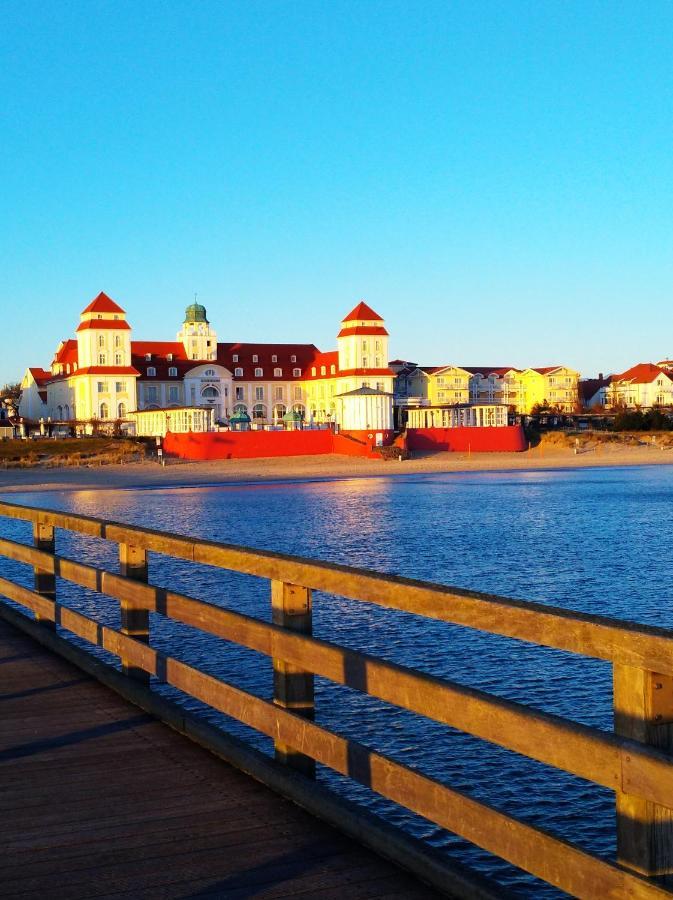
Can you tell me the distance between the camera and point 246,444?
347ft

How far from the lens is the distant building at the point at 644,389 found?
557 feet

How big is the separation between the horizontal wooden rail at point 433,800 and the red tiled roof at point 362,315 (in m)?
130

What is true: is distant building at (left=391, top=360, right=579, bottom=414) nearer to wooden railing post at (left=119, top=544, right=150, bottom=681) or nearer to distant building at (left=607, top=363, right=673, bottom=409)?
distant building at (left=607, top=363, right=673, bottom=409)

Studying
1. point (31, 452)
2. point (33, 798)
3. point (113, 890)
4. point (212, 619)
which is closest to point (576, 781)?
point (212, 619)

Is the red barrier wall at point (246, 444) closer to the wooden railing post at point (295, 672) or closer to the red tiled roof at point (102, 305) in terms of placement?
the red tiled roof at point (102, 305)

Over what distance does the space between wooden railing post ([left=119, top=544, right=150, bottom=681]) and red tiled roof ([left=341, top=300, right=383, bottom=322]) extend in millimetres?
128658

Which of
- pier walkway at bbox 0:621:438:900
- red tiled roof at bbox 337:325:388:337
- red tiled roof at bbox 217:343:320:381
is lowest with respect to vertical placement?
pier walkway at bbox 0:621:438:900

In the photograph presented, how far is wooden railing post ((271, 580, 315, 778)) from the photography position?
508 centimetres

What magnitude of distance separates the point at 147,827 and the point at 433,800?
144cm

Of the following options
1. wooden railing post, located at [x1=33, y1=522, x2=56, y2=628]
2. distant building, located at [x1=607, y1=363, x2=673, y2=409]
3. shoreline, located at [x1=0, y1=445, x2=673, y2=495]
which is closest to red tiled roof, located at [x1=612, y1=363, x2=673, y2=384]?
distant building, located at [x1=607, y1=363, x2=673, y2=409]

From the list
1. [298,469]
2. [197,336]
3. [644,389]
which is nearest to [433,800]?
[298,469]

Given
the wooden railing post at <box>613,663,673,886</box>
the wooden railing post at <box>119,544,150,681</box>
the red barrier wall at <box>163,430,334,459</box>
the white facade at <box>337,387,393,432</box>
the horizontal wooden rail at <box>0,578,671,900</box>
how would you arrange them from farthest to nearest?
the white facade at <box>337,387,393,432</box> → the red barrier wall at <box>163,430,334,459</box> → the wooden railing post at <box>119,544,150,681</box> → the horizontal wooden rail at <box>0,578,671,900</box> → the wooden railing post at <box>613,663,673,886</box>

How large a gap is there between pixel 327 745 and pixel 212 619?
1286mm

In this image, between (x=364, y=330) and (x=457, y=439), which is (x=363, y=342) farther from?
(x=457, y=439)
